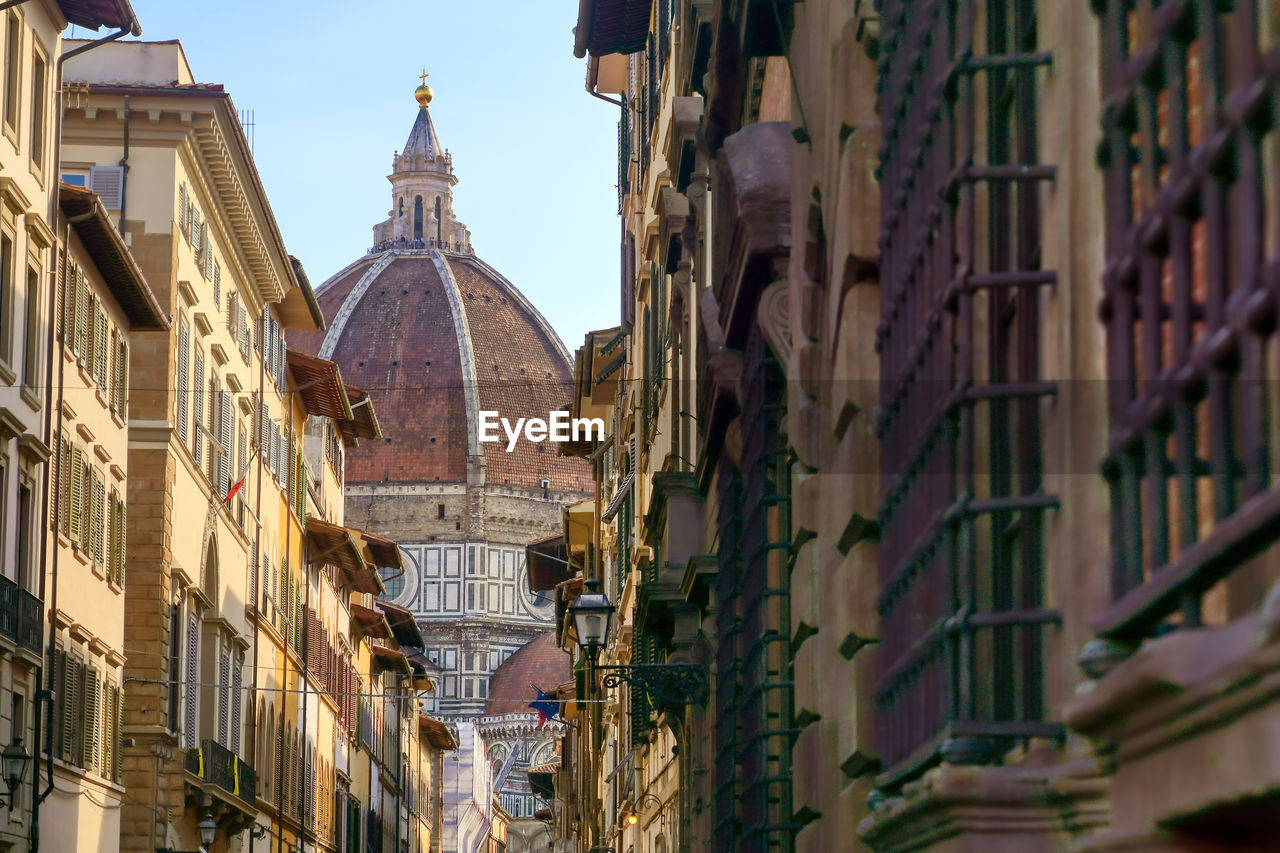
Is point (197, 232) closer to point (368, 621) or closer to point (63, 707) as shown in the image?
point (63, 707)

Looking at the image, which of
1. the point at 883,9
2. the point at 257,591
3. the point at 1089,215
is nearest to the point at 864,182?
the point at 883,9

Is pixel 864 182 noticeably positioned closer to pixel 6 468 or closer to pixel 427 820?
pixel 6 468

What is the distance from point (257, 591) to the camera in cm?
4650

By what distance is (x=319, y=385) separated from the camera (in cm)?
5581

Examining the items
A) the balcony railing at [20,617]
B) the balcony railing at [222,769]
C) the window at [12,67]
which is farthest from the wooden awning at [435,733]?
the window at [12,67]

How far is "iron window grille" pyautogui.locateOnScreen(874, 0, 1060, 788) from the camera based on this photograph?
5.59 metres

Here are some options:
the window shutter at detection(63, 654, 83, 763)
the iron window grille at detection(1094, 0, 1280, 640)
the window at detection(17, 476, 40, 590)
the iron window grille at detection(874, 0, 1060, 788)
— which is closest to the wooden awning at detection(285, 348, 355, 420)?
the window shutter at detection(63, 654, 83, 763)

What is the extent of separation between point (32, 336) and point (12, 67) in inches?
125

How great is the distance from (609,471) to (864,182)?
40.1 m

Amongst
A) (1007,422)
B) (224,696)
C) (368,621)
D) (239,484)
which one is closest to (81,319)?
(239,484)

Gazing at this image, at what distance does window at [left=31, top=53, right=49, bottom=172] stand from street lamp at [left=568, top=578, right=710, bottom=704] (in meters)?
11.8

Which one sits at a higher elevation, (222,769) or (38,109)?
(38,109)

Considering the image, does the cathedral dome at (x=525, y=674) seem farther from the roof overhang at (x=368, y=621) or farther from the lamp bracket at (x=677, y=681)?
the lamp bracket at (x=677, y=681)

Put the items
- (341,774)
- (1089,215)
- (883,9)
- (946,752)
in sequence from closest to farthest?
(1089,215), (946,752), (883,9), (341,774)
